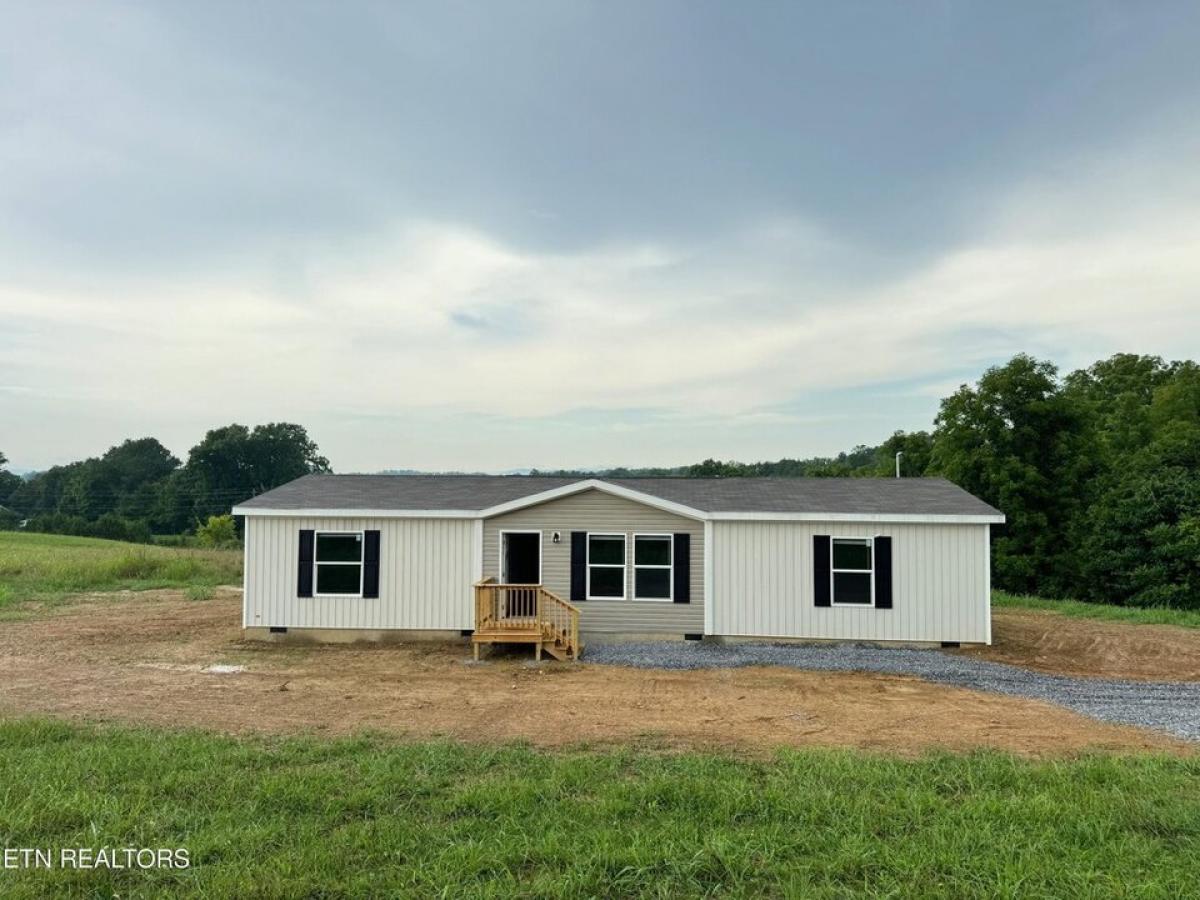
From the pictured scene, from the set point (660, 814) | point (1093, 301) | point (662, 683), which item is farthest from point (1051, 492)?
point (660, 814)

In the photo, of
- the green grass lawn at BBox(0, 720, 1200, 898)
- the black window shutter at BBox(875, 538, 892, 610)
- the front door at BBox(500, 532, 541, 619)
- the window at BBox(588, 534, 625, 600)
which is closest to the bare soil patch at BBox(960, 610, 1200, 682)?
the black window shutter at BBox(875, 538, 892, 610)

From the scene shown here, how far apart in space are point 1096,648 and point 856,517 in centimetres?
503

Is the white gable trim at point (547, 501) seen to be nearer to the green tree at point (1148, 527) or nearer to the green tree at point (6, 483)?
the green tree at point (1148, 527)

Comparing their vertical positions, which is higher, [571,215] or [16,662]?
[571,215]

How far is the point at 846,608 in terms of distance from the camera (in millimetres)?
11875

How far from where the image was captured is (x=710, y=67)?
14414 mm

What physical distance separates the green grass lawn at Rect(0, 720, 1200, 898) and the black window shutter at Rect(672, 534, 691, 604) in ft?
20.9

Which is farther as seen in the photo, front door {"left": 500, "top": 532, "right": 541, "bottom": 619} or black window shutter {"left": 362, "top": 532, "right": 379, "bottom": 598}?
black window shutter {"left": 362, "top": 532, "right": 379, "bottom": 598}

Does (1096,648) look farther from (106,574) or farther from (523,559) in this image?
(106,574)

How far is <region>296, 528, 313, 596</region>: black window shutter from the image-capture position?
41.1 ft

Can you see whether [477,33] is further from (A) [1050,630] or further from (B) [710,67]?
(A) [1050,630]

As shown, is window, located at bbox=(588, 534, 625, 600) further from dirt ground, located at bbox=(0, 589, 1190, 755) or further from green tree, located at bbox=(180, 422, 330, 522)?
green tree, located at bbox=(180, 422, 330, 522)

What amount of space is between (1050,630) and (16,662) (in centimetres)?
1850

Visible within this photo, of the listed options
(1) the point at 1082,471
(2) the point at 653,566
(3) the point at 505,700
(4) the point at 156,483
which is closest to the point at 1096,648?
(2) the point at 653,566
